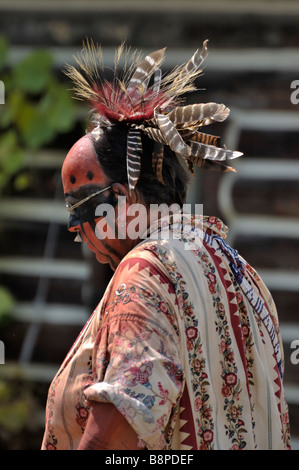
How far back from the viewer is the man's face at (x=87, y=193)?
6.63 ft

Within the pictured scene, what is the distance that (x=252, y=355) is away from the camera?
6.48 ft

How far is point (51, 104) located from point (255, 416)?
3.00 m

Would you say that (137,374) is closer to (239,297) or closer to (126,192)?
(239,297)

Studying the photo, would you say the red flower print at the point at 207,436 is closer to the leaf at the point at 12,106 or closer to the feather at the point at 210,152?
the feather at the point at 210,152

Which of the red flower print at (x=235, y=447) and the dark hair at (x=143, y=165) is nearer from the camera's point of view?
the red flower print at (x=235, y=447)

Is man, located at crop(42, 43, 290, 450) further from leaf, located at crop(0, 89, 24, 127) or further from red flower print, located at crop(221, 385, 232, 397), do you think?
leaf, located at crop(0, 89, 24, 127)

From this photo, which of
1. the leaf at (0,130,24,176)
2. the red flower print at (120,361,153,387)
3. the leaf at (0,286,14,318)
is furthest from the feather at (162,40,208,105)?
the leaf at (0,286,14,318)

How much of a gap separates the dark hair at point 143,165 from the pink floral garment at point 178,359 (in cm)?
16

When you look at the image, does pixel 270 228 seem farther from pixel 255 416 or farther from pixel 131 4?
pixel 255 416

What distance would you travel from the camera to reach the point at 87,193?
80.2 inches

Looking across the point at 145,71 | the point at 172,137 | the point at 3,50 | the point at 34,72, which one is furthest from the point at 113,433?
the point at 3,50

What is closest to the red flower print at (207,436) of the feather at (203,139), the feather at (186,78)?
the feather at (203,139)

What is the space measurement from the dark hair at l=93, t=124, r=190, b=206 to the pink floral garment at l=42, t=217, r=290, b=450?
0.16m

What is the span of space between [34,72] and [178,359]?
3.14 metres
